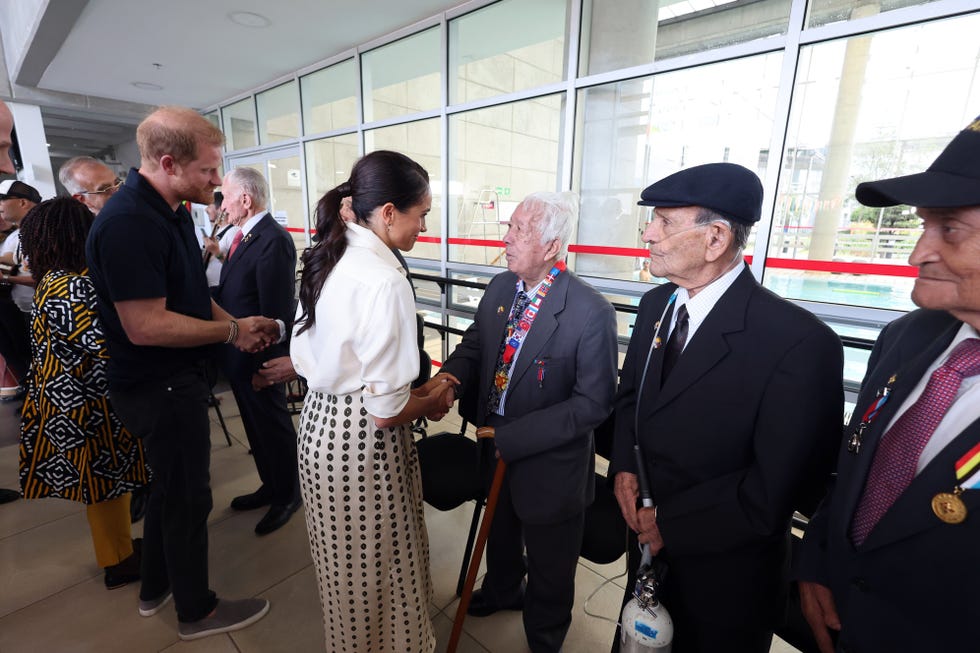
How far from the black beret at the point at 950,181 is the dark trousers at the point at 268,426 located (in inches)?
99.7

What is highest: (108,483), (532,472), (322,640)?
(532,472)

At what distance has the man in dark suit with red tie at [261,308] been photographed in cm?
223

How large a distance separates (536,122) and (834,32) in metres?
2.03

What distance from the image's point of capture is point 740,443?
1069mm

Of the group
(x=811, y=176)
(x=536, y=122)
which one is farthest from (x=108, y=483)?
(x=811, y=176)

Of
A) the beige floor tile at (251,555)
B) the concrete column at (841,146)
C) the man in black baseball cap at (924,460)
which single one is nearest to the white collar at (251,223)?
the beige floor tile at (251,555)

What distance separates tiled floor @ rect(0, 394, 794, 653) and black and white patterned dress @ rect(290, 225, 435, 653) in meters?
0.58

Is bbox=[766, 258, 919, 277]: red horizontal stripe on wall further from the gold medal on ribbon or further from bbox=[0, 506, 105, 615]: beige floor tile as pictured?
bbox=[0, 506, 105, 615]: beige floor tile

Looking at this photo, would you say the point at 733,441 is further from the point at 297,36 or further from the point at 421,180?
the point at 297,36

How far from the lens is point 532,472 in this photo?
1499 mm

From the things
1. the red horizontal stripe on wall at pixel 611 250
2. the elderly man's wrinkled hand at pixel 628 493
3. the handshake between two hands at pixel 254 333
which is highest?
the red horizontal stripe on wall at pixel 611 250

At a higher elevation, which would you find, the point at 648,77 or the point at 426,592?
the point at 648,77

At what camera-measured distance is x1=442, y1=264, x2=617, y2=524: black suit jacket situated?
55.4 inches

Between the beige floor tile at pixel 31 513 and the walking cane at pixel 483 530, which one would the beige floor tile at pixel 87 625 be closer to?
the beige floor tile at pixel 31 513
